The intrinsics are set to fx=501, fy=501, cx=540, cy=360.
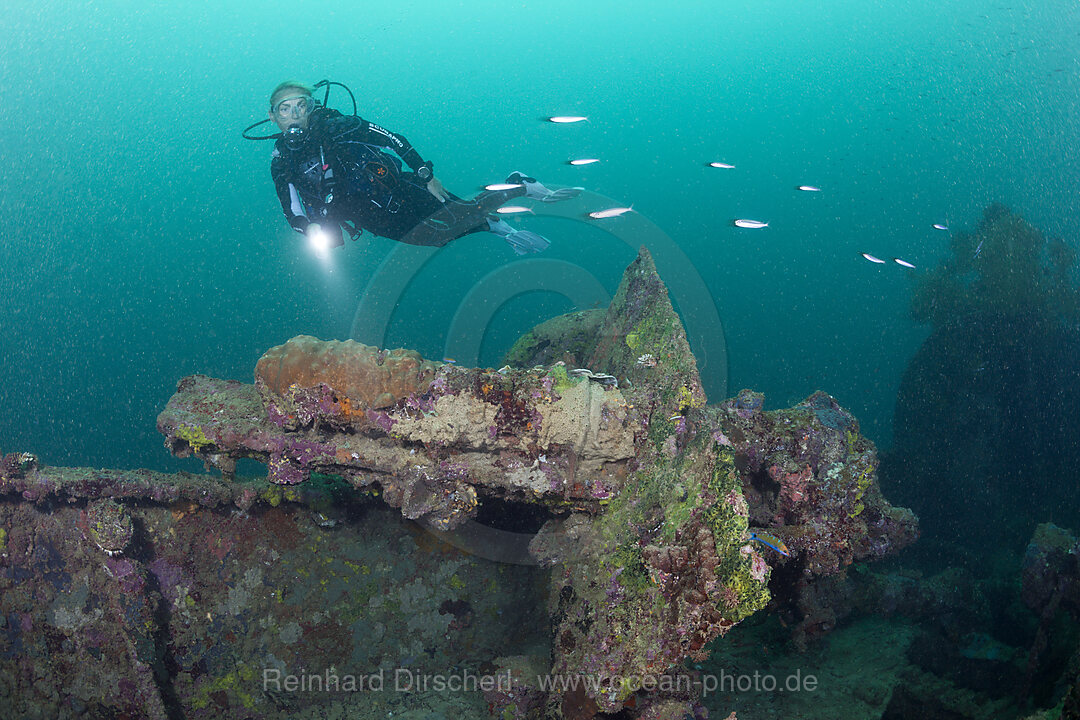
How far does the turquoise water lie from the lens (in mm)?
58969

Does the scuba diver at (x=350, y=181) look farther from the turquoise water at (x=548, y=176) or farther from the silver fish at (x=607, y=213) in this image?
the turquoise water at (x=548, y=176)

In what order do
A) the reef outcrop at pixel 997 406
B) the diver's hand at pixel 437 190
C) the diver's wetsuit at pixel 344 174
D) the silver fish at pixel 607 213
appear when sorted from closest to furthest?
the silver fish at pixel 607 213
the diver's wetsuit at pixel 344 174
the diver's hand at pixel 437 190
the reef outcrop at pixel 997 406

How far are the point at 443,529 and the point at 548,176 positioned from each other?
8925 cm

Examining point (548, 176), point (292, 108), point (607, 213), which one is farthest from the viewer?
point (548, 176)

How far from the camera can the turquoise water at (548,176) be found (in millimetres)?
58969

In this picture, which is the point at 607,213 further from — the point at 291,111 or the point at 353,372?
the point at 291,111

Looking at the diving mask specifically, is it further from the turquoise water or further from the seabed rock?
the turquoise water

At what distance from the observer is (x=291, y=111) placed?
25.5 ft


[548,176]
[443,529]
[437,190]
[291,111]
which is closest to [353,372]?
[443,529]

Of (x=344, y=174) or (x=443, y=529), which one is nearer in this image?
(x=443, y=529)

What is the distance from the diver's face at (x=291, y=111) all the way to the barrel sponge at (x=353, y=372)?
5.99 m

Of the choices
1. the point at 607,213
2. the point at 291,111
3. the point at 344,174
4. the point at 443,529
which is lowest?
the point at 443,529

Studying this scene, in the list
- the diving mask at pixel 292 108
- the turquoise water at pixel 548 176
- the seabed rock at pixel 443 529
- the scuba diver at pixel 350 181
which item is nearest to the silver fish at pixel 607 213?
the scuba diver at pixel 350 181

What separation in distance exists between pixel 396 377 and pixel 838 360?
6200 cm
